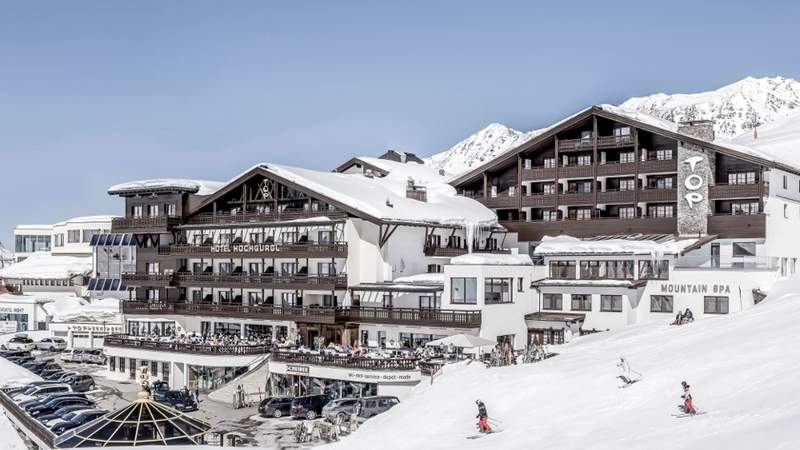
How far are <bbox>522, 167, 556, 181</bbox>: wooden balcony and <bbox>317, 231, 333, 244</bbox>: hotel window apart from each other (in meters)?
18.1

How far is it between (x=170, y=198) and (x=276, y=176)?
14.4 metres

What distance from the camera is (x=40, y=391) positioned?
58625mm

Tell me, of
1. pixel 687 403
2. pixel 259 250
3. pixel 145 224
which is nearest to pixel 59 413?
pixel 259 250

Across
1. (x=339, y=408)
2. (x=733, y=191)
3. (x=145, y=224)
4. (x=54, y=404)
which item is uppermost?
(x=733, y=191)

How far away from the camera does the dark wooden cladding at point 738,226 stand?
64.1 m

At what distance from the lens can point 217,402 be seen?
6038 centimetres

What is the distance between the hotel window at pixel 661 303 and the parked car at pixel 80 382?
39.8 metres

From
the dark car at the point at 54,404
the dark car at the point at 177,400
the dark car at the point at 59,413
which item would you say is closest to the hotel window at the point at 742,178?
the dark car at the point at 177,400

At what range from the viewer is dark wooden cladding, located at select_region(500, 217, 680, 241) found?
69.6 metres

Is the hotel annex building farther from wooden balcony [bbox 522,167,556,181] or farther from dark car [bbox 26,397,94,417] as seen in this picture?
dark car [bbox 26,397,94,417]

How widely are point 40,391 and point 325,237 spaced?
22558mm

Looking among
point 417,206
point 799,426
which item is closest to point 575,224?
point 417,206

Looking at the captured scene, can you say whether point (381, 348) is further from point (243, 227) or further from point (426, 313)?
point (243, 227)

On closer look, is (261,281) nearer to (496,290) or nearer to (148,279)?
(148,279)
